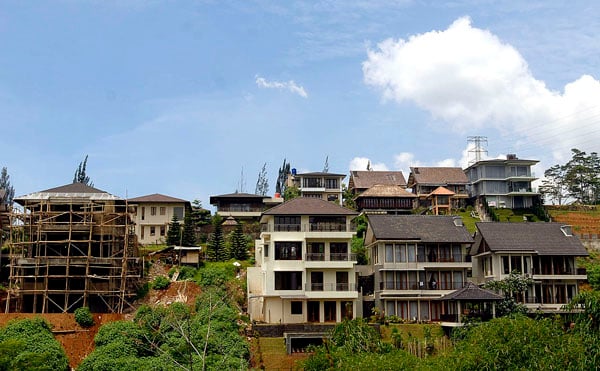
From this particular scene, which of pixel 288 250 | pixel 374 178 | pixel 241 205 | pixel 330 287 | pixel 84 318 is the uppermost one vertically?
pixel 374 178

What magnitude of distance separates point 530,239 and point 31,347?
3150cm

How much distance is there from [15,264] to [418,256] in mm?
25837

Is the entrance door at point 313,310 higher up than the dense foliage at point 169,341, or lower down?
higher up

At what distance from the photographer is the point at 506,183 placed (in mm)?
71250

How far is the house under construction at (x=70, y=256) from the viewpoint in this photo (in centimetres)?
4403

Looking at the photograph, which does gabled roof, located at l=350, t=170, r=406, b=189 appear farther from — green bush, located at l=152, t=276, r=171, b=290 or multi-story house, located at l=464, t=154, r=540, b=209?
green bush, located at l=152, t=276, r=171, b=290

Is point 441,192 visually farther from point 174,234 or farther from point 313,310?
point 313,310

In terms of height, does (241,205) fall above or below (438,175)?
below

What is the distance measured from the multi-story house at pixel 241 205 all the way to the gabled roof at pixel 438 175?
16.8m

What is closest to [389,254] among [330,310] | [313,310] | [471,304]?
[330,310]

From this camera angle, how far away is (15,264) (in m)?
45.2

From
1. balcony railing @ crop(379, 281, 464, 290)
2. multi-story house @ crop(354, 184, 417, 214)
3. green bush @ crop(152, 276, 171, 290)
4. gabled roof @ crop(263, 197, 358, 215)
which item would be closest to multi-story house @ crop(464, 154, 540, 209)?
multi-story house @ crop(354, 184, 417, 214)

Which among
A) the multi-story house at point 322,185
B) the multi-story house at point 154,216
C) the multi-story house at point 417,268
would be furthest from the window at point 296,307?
the multi-story house at point 322,185

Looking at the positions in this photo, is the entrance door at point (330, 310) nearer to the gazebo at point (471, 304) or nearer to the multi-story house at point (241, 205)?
the gazebo at point (471, 304)
